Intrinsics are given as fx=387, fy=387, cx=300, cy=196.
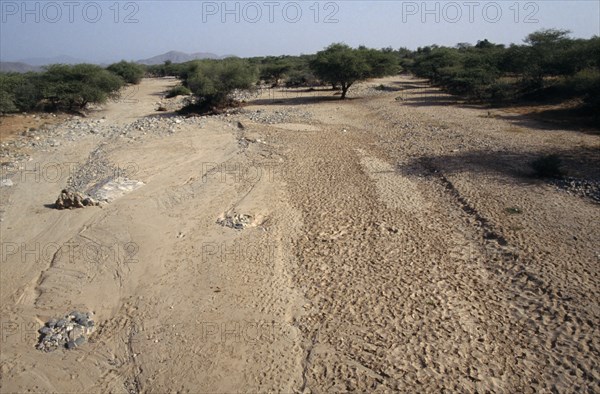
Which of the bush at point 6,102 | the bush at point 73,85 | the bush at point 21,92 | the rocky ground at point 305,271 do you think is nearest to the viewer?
the rocky ground at point 305,271

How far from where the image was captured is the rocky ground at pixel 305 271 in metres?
4.88

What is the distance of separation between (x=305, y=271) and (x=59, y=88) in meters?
22.7

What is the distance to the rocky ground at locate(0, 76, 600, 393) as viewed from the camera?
4.88 meters

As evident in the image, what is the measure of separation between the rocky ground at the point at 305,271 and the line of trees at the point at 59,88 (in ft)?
36.2

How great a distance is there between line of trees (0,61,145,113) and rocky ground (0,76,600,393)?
36.2 feet

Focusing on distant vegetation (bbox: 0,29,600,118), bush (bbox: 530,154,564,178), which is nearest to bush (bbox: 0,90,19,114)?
distant vegetation (bbox: 0,29,600,118)

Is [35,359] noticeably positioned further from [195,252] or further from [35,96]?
[35,96]

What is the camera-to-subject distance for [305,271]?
690 cm

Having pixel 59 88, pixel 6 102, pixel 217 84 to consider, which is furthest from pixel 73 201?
pixel 59 88

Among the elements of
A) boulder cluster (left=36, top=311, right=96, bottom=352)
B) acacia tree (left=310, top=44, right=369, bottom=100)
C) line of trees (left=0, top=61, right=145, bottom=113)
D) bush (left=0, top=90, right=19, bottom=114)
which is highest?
acacia tree (left=310, top=44, right=369, bottom=100)

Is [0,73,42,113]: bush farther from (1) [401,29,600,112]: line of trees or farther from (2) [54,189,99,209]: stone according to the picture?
(1) [401,29,600,112]: line of trees

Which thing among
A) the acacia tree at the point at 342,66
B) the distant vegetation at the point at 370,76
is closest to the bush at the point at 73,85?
the distant vegetation at the point at 370,76

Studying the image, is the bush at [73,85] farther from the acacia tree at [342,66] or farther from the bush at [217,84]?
the acacia tree at [342,66]

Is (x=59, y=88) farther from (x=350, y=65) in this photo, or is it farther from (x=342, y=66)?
(x=350, y=65)
